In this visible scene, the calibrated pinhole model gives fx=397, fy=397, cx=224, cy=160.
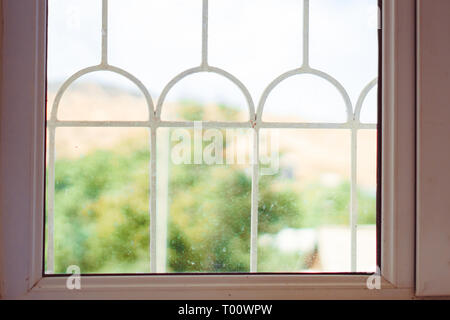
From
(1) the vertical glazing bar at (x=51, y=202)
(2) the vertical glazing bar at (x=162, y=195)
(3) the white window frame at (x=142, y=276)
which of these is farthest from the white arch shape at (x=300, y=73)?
(1) the vertical glazing bar at (x=51, y=202)

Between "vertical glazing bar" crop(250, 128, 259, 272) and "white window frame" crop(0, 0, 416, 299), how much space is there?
94mm

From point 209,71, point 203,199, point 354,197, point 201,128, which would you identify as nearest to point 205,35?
point 209,71

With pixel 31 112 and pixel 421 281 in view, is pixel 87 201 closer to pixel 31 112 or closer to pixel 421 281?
pixel 31 112

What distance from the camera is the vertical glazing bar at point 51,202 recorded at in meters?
0.95

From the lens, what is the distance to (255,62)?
37.8 inches

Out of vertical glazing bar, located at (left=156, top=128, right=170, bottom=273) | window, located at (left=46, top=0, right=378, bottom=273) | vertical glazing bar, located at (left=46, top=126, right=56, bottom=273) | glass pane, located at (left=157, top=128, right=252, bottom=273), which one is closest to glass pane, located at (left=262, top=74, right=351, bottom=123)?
window, located at (left=46, top=0, right=378, bottom=273)

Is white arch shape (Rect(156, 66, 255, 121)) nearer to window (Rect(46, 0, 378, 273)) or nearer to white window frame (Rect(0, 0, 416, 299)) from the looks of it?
window (Rect(46, 0, 378, 273))

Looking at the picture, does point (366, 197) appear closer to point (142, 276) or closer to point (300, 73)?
point (300, 73)

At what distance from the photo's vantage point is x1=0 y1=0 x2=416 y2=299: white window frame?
822 mm

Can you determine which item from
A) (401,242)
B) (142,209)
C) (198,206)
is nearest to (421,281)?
(401,242)

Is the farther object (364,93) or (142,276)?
(364,93)

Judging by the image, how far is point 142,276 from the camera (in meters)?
0.87

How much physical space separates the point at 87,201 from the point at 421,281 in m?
0.78

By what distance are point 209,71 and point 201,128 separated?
0.14m
